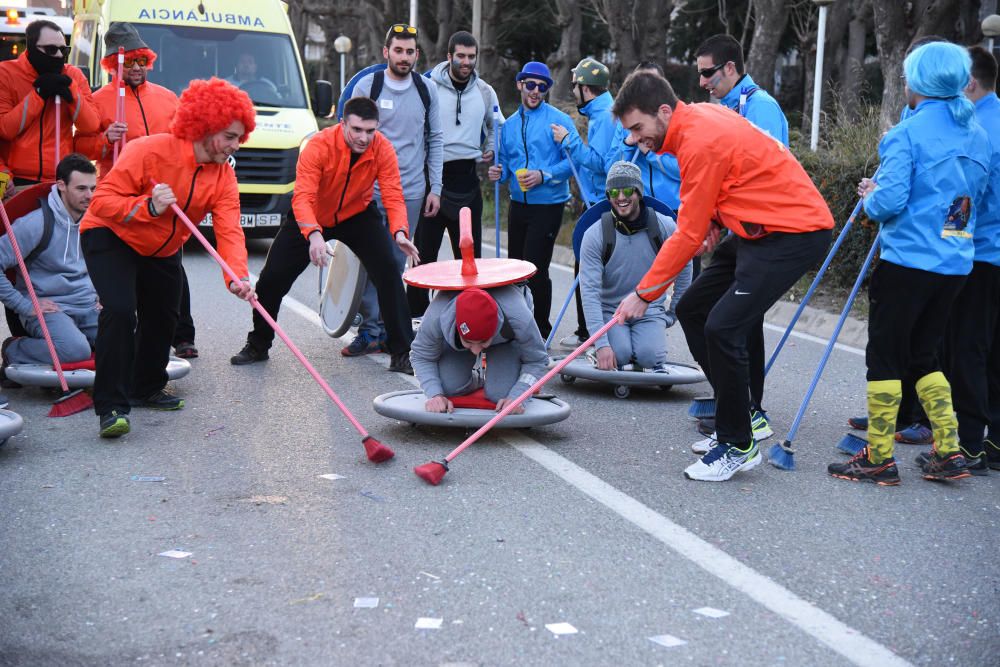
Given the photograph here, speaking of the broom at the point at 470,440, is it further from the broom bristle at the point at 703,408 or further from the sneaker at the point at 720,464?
the broom bristle at the point at 703,408

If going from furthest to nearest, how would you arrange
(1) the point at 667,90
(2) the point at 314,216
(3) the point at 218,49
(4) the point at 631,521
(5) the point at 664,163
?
(3) the point at 218,49 → (5) the point at 664,163 → (2) the point at 314,216 → (1) the point at 667,90 → (4) the point at 631,521

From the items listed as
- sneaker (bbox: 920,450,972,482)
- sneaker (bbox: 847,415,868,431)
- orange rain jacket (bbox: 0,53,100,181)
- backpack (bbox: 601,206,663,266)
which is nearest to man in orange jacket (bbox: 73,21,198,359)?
orange rain jacket (bbox: 0,53,100,181)

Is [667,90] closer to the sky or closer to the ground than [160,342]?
closer to the sky

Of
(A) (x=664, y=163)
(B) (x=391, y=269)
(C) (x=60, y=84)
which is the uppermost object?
(C) (x=60, y=84)

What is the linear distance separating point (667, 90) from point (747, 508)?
1776 mm

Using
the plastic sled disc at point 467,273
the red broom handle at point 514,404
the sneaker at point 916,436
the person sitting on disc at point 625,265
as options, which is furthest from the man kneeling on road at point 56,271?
the sneaker at point 916,436

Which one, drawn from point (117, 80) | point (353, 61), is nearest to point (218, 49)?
point (117, 80)

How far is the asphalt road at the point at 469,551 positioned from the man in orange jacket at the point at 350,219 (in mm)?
1291

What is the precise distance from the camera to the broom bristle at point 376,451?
220 inches

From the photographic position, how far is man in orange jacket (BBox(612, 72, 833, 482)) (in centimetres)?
525

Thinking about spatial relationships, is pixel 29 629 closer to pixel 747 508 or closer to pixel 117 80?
pixel 747 508

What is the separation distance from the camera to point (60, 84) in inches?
306

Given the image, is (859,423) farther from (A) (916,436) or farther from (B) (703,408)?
(B) (703,408)

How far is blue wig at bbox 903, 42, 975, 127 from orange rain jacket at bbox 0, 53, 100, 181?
513 cm
